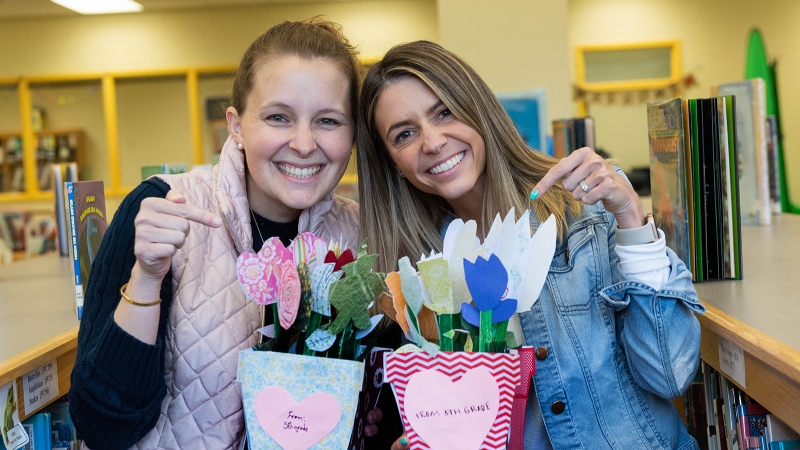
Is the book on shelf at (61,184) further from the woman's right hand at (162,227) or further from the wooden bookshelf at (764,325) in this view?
the wooden bookshelf at (764,325)

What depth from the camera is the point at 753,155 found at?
9.47ft

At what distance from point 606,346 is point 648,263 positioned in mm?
194

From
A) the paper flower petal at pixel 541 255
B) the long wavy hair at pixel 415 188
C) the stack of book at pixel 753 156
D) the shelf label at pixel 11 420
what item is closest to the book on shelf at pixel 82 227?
the shelf label at pixel 11 420

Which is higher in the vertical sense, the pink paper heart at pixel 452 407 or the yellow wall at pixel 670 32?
the yellow wall at pixel 670 32

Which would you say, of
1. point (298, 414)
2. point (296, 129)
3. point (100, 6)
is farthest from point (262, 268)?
point (100, 6)

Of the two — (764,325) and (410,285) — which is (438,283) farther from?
(764,325)

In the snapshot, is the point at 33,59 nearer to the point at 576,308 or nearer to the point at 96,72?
the point at 96,72

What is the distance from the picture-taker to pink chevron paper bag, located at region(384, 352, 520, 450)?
3.54 feet

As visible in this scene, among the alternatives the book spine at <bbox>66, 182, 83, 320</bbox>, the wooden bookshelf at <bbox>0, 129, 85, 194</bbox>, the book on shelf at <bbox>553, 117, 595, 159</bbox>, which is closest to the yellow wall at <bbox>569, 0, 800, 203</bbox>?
the book on shelf at <bbox>553, 117, 595, 159</bbox>

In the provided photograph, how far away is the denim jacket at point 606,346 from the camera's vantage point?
4.24 ft

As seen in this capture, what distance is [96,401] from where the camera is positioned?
4.10 ft

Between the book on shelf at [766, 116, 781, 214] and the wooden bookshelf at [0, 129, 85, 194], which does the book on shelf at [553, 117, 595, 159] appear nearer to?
the book on shelf at [766, 116, 781, 214]

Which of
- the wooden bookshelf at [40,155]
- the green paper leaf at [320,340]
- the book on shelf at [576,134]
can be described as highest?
the wooden bookshelf at [40,155]

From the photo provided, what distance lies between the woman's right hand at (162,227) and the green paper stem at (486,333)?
44 centimetres
